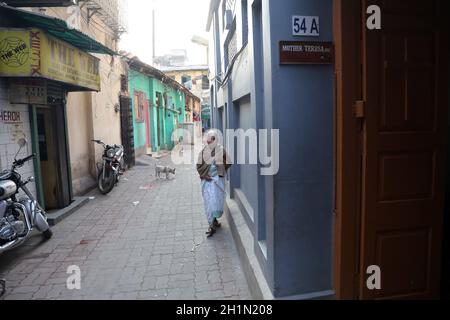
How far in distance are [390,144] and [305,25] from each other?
1.12 metres

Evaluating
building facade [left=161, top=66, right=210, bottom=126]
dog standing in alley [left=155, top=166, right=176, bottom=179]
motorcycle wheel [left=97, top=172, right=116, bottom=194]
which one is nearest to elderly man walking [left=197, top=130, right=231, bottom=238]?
motorcycle wheel [left=97, top=172, right=116, bottom=194]

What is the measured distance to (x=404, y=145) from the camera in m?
2.52

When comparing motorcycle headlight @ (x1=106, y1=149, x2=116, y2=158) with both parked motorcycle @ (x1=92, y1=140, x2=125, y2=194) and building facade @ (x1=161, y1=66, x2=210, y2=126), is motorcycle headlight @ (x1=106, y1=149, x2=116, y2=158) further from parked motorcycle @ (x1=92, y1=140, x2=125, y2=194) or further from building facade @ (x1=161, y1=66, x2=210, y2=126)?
building facade @ (x1=161, y1=66, x2=210, y2=126)

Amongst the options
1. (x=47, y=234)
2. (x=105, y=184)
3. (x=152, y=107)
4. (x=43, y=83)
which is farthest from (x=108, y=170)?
(x=152, y=107)

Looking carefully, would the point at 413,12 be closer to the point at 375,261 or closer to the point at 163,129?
the point at 375,261

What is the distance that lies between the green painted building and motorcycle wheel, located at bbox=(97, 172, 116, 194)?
560 centimetres

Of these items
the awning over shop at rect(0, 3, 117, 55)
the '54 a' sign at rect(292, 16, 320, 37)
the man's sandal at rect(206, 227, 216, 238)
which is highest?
the awning over shop at rect(0, 3, 117, 55)

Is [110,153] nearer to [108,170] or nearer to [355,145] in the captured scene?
[108,170]

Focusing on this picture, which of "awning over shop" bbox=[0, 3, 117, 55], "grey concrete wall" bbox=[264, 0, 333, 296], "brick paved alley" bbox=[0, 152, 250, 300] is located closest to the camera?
"grey concrete wall" bbox=[264, 0, 333, 296]

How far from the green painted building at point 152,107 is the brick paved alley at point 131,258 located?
26.0 ft

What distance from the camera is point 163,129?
64.8 feet

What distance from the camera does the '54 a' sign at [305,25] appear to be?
8.29 feet

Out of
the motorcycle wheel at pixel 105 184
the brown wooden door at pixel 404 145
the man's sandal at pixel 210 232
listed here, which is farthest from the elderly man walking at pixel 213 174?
the motorcycle wheel at pixel 105 184

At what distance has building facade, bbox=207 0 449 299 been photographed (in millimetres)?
2455
